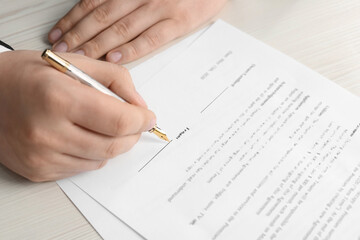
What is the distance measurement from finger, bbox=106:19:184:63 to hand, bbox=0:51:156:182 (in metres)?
0.12

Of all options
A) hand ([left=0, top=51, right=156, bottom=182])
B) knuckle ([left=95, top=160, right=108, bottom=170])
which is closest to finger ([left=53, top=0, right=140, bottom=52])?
hand ([left=0, top=51, right=156, bottom=182])

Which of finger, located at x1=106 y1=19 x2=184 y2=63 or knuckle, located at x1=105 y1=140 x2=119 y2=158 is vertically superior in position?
finger, located at x1=106 y1=19 x2=184 y2=63

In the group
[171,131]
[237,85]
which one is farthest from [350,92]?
[171,131]

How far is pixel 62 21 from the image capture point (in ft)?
2.51

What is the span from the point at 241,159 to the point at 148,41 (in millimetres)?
269

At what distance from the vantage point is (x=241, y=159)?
0.58 metres

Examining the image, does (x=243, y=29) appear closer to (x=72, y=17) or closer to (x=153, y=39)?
(x=153, y=39)

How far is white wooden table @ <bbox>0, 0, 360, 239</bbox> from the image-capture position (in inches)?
21.5

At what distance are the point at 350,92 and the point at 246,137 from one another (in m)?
0.18

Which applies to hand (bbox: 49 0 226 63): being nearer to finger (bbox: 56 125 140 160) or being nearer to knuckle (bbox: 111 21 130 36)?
knuckle (bbox: 111 21 130 36)

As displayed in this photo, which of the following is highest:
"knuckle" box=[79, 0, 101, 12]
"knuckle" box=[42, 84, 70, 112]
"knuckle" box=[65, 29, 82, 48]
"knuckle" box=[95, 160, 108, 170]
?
"knuckle" box=[79, 0, 101, 12]

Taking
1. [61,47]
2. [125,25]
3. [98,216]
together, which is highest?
[125,25]

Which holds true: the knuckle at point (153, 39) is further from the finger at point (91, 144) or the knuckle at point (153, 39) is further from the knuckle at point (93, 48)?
the finger at point (91, 144)

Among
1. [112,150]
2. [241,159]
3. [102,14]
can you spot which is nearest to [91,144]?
[112,150]
